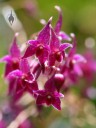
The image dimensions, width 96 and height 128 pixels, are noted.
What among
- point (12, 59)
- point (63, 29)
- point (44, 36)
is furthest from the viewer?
point (63, 29)

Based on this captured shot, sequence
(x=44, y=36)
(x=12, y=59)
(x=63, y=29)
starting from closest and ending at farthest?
(x=44, y=36) → (x=12, y=59) → (x=63, y=29)

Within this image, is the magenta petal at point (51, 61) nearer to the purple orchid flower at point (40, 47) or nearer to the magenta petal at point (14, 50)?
the purple orchid flower at point (40, 47)

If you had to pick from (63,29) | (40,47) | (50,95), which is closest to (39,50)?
(40,47)

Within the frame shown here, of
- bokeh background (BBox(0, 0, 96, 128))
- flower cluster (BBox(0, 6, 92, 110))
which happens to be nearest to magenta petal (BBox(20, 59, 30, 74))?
flower cluster (BBox(0, 6, 92, 110))

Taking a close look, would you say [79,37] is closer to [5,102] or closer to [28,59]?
[5,102]

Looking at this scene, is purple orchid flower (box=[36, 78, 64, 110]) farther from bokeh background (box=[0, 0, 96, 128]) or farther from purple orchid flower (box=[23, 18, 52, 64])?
bokeh background (box=[0, 0, 96, 128])

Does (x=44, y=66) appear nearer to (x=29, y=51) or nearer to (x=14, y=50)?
(x=29, y=51)
